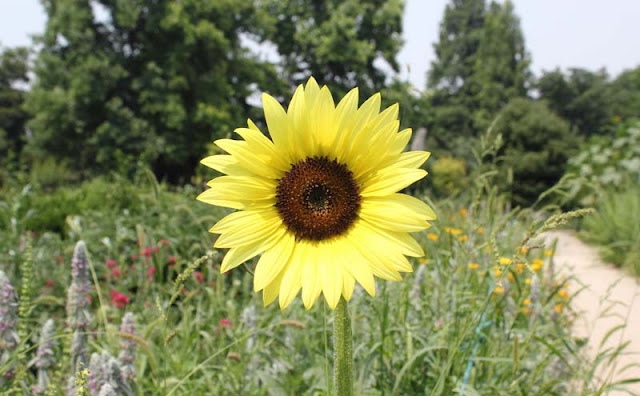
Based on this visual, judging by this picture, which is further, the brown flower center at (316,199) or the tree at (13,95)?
the tree at (13,95)

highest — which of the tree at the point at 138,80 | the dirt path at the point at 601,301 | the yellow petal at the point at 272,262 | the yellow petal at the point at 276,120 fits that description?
the tree at the point at 138,80

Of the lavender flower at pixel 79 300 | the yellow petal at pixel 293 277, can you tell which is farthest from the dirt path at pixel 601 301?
the lavender flower at pixel 79 300

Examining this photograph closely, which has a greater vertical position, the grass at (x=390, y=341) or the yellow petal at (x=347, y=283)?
the yellow petal at (x=347, y=283)

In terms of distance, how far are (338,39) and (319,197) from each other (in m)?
20.9

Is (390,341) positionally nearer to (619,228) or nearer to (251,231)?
(251,231)

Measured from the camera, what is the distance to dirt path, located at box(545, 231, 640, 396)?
107 inches

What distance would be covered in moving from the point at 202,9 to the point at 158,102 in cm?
397

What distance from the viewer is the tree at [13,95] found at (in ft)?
89.6

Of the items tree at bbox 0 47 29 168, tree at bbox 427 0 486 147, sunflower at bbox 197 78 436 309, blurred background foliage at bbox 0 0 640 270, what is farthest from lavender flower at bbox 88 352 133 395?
tree at bbox 427 0 486 147

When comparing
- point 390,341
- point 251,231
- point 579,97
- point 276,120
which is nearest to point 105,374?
point 251,231

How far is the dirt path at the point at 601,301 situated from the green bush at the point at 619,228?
0.18 m

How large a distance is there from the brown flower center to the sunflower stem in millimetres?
204

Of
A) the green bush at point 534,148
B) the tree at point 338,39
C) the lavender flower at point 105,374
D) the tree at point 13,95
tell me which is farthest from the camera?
the tree at point 13,95

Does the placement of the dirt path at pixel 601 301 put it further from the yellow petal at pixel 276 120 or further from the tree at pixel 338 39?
the tree at pixel 338 39
